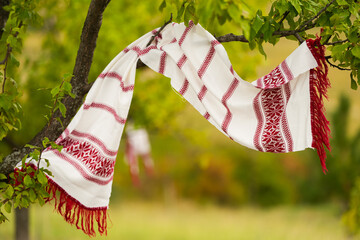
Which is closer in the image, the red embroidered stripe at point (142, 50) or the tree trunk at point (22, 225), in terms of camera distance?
the red embroidered stripe at point (142, 50)

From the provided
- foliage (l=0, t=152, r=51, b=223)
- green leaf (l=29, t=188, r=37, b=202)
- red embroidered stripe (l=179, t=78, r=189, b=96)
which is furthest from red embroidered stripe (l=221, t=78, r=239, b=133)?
green leaf (l=29, t=188, r=37, b=202)

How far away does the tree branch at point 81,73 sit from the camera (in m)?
3.28

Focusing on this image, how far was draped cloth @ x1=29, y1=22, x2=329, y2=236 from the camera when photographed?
3.01 meters

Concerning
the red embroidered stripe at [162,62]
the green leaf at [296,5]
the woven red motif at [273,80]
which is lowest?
the woven red motif at [273,80]

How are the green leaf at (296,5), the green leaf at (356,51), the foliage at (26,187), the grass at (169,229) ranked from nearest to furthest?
the green leaf at (356,51) → the green leaf at (296,5) → the foliage at (26,187) → the grass at (169,229)

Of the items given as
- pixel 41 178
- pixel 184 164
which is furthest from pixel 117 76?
pixel 184 164

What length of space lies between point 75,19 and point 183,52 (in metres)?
3.67

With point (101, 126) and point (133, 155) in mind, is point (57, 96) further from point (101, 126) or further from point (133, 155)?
point (133, 155)

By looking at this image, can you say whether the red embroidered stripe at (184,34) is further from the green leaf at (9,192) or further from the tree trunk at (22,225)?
the tree trunk at (22,225)

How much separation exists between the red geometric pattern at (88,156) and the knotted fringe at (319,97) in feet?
4.70

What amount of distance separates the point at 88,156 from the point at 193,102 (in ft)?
2.77

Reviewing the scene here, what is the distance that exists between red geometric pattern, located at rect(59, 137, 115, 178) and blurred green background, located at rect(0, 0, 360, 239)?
0.46 metres

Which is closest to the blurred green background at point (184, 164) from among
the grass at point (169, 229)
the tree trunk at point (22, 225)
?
the grass at point (169, 229)

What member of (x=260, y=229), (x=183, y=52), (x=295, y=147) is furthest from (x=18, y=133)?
(x=260, y=229)
